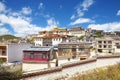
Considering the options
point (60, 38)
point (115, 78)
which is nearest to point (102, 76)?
point (115, 78)

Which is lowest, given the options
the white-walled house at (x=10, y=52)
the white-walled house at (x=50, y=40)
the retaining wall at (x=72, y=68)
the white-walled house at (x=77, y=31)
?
the retaining wall at (x=72, y=68)

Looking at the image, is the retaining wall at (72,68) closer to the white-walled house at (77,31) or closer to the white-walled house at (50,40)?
the white-walled house at (50,40)

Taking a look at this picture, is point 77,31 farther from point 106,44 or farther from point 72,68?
Answer: point 72,68

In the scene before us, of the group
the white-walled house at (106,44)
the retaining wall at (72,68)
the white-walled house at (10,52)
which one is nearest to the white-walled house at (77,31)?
the white-walled house at (106,44)

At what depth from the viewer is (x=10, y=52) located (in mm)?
35000

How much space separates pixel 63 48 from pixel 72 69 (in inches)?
628

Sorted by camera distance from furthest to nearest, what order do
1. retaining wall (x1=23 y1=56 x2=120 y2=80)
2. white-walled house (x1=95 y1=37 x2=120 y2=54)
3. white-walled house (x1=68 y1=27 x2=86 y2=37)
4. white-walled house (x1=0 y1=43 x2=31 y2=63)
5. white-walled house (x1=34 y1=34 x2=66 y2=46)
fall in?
white-walled house (x1=68 y1=27 x2=86 y2=37), white-walled house (x1=34 y1=34 x2=66 y2=46), white-walled house (x1=95 y1=37 x2=120 y2=54), white-walled house (x1=0 y1=43 x2=31 y2=63), retaining wall (x1=23 y1=56 x2=120 y2=80)

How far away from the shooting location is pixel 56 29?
316 feet

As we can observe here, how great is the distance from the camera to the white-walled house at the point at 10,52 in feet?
113

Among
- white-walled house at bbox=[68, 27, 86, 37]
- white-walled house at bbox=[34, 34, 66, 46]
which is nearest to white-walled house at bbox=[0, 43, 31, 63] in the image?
white-walled house at bbox=[34, 34, 66, 46]

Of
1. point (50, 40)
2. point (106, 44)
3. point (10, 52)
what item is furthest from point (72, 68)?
point (50, 40)

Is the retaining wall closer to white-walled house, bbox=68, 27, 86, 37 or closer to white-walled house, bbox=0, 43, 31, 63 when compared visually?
white-walled house, bbox=0, 43, 31, 63

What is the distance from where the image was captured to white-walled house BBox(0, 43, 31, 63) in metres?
34.5

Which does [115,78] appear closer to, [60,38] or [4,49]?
[4,49]
